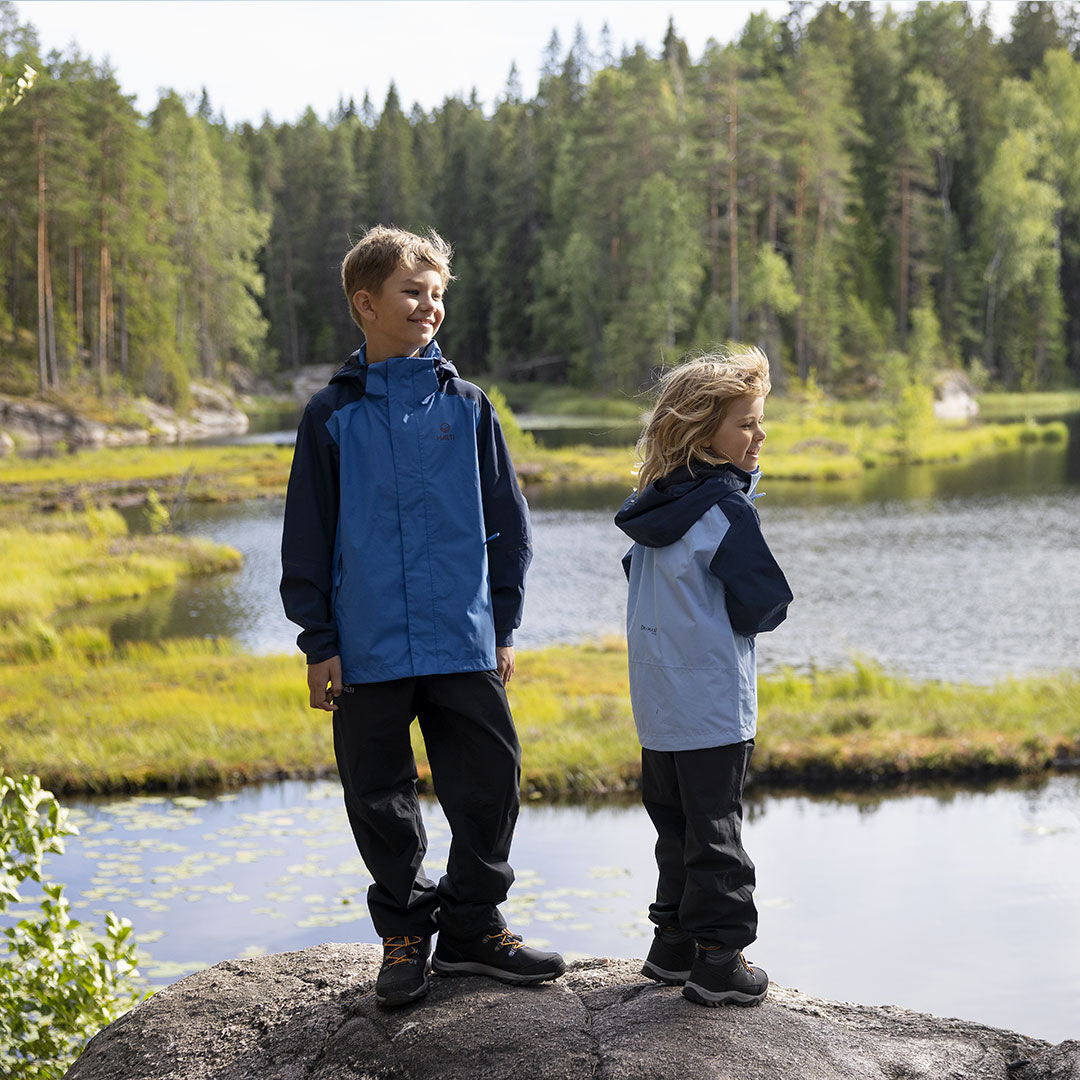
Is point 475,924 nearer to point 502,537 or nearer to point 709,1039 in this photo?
point 709,1039

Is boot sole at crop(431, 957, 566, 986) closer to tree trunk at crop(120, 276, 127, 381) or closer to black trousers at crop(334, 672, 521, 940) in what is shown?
black trousers at crop(334, 672, 521, 940)

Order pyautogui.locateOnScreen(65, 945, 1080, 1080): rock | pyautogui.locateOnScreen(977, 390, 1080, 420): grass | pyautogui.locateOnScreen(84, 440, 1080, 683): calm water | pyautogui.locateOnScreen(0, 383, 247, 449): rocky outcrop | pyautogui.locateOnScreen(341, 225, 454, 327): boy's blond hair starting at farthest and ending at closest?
pyautogui.locateOnScreen(977, 390, 1080, 420): grass, pyautogui.locateOnScreen(0, 383, 247, 449): rocky outcrop, pyautogui.locateOnScreen(84, 440, 1080, 683): calm water, pyautogui.locateOnScreen(341, 225, 454, 327): boy's blond hair, pyautogui.locateOnScreen(65, 945, 1080, 1080): rock

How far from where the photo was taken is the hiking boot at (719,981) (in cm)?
300

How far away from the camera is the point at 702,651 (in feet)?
10.1

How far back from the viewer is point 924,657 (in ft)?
42.2

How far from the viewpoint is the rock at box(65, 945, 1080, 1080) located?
9.11ft

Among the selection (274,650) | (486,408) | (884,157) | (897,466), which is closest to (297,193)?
(884,157)

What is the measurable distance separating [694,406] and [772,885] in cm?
505

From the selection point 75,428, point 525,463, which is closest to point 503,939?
point 525,463

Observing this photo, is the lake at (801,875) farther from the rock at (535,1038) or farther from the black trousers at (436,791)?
the black trousers at (436,791)

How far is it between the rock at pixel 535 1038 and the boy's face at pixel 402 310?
1.61 m

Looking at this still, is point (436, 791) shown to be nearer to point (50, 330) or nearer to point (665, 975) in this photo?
point (665, 975)

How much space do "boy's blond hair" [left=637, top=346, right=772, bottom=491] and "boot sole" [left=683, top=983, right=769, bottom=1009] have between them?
4.07ft

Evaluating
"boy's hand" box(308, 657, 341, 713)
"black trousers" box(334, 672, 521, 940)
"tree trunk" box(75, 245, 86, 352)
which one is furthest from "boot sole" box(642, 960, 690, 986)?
"tree trunk" box(75, 245, 86, 352)
